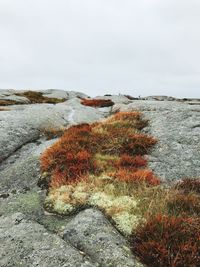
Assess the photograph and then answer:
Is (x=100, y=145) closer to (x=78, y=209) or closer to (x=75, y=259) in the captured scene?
(x=78, y=209)

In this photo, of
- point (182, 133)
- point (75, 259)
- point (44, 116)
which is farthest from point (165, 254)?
point (44, 116)

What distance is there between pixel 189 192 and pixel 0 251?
637 centimetres

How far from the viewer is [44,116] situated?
25.5 metres

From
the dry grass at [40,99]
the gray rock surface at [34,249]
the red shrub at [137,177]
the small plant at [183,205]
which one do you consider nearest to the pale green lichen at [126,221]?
the small plant at [183,205]

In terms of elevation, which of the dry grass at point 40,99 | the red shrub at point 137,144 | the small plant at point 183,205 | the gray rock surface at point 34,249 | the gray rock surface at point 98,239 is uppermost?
the red shrub at point 137,144

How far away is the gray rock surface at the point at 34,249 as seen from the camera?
8859 mm

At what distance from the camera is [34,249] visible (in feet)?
30.7

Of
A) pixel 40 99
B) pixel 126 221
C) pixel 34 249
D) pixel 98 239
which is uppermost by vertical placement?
pixel 126 221

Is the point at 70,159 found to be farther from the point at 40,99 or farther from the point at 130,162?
the point at 40,99

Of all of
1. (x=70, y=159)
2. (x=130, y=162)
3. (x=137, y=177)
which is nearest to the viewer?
(x=137, y=177)

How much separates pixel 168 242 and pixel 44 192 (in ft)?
19.4

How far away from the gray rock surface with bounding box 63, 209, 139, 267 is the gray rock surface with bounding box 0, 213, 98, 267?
12.7 inches

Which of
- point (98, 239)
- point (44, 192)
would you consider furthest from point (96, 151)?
point (98, 239)

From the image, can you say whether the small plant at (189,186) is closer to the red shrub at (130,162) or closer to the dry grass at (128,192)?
the dry grass at (128,192)
